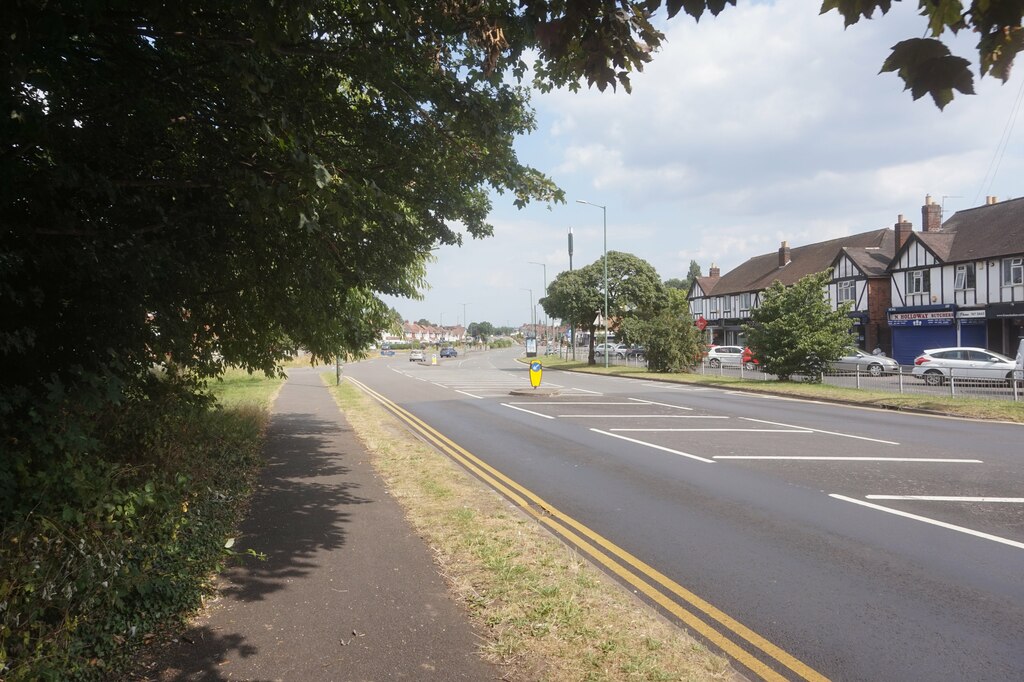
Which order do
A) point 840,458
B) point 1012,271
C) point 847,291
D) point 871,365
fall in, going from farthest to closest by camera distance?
point 847,291 → point 1012,271 → point 871,365 → point 840,458

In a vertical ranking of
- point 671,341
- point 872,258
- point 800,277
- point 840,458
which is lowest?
point 840,458

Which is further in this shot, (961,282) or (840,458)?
(961,282)

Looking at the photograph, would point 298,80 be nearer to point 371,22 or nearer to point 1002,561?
point 371,22

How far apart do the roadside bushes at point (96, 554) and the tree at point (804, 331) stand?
2171cm

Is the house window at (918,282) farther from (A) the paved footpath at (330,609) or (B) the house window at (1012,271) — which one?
(A) the paved footpath at (330,609)

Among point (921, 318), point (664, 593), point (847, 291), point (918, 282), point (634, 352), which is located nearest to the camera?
point (664, 593)

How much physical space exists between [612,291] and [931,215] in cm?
2017

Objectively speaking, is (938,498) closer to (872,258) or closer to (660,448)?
(660,448)

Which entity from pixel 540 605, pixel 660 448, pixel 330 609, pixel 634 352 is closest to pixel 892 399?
pixel 660 448

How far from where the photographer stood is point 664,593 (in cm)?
454

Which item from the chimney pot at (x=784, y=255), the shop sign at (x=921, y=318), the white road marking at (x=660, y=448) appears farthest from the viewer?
the chimney pot at (x=784, y=255)

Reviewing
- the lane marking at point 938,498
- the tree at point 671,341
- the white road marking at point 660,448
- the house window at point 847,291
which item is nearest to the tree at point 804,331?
the tree at point 671,341

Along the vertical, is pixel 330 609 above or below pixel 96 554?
below

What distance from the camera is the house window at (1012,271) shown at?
103 feet
